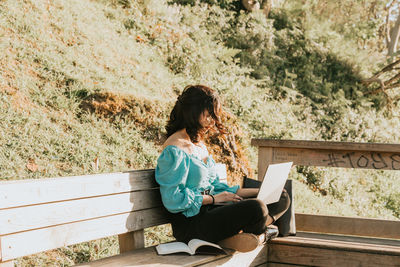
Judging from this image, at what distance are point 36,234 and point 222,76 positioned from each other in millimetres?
6480

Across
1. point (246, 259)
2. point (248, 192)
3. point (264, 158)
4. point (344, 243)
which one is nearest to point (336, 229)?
point (344, 243)

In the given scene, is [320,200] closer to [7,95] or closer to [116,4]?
[7,95]

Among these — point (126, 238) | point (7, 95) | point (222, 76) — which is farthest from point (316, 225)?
point (222, 76)

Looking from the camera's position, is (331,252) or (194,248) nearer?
(194,248)

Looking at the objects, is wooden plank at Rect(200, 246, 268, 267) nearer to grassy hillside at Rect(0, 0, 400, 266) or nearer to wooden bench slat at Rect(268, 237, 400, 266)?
wooden bench slat at Rect(268, 237, 400, 266)

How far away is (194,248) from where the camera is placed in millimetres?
2996

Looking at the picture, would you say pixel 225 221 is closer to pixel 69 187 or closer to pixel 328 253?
pixel 328 253

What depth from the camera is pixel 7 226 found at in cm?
234

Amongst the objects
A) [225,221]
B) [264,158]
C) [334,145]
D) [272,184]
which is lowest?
[225,221]

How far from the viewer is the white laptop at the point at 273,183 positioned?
313cm

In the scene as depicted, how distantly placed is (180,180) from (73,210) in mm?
801

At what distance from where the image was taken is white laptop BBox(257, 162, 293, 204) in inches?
123

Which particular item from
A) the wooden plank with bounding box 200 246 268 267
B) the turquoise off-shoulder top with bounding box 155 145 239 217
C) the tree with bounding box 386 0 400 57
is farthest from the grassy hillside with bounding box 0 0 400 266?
the tree with bounding box 386 0 400 57

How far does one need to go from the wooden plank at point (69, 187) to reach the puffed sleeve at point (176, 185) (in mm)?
154
